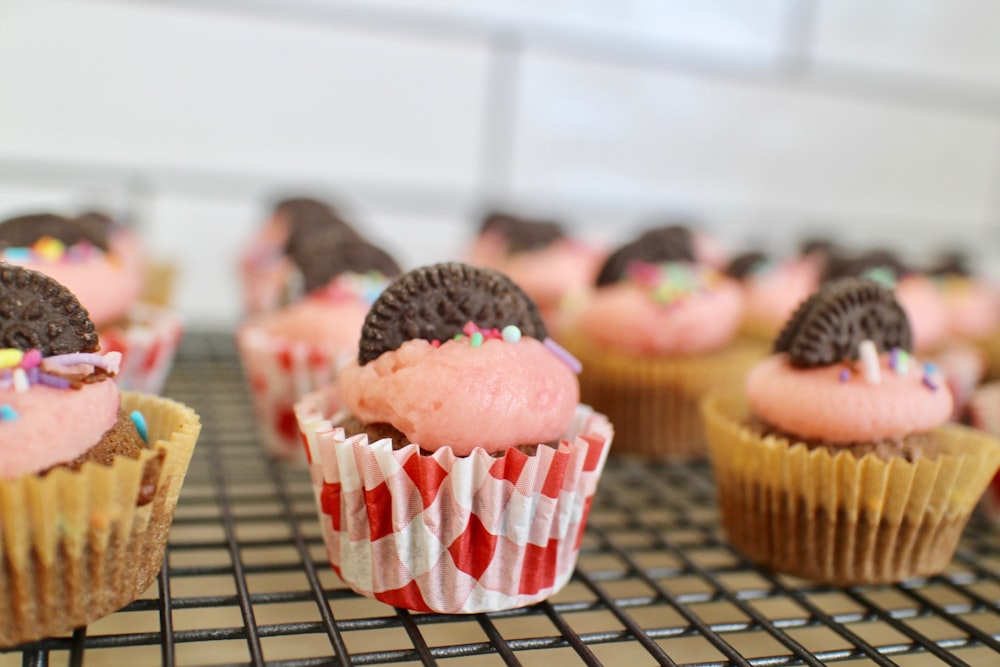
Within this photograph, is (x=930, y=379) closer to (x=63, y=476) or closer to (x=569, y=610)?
(x=569, y=610)

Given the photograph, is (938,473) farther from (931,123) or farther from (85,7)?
(931,123)

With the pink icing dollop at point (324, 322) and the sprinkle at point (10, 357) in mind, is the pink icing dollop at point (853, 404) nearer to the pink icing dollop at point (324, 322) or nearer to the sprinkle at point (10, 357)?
the pink icing dollop at point (324, 322)

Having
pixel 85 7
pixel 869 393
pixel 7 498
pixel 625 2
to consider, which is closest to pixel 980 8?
pixel 625 2

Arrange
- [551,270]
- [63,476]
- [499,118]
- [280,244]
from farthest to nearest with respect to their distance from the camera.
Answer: [499,118] → [280,244] → [551,270] → [63,476]

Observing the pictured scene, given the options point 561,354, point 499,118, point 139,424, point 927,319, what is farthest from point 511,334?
point 499,118

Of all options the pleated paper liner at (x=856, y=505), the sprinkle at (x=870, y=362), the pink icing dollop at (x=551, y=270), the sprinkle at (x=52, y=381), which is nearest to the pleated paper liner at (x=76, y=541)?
the sprinkle at (x=52, y=381)

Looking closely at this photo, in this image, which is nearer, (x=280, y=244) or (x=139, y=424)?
(x=139, y=424)

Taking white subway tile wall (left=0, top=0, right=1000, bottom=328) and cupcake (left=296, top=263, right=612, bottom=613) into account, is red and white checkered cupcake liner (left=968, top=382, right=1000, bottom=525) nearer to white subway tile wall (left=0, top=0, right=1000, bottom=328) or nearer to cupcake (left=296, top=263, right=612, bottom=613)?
cupcake (left=296, top=263, right=612, bottom=613)

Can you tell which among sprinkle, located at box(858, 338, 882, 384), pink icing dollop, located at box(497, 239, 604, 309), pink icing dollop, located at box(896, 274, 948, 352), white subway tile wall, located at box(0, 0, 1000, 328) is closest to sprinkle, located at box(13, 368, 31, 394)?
sprinkle, located at box(858, 338, 882, 384)
